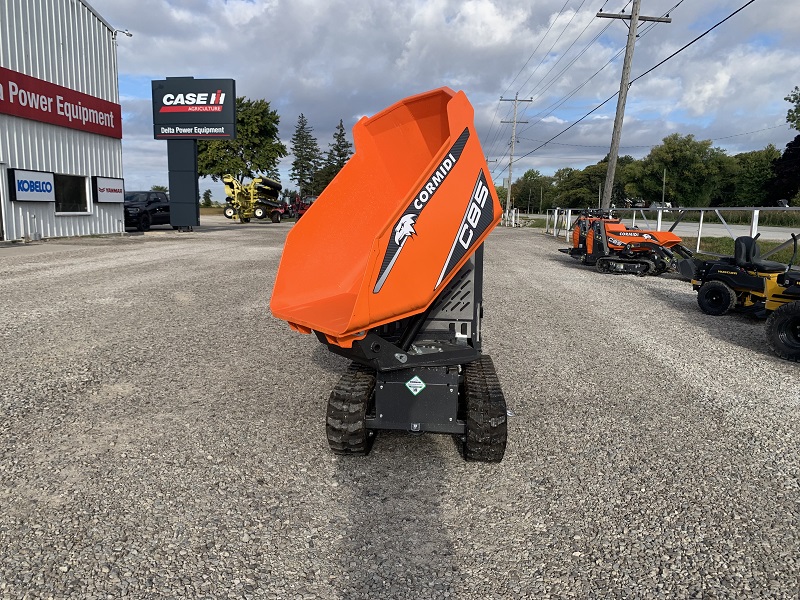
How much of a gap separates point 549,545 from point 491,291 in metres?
8.05

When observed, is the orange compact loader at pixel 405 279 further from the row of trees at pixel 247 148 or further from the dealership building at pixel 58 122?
the row of trees at pixel 247 148

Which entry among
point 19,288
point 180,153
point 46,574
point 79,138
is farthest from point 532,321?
point 180,153

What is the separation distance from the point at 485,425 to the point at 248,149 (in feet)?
187

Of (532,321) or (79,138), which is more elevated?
(79,138)

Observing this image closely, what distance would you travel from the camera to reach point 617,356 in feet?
20.9

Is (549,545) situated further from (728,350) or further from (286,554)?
(728,350)

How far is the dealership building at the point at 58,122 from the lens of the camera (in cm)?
1766

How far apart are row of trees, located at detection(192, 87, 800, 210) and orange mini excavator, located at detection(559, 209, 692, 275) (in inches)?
848

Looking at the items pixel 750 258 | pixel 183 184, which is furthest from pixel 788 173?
pixel 750 258

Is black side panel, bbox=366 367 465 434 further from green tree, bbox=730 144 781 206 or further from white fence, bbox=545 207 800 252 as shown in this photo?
green tree, bbox=730 144 781 206

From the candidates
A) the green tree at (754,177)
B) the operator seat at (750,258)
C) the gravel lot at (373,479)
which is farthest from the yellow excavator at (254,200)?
the green tree at (754,177)

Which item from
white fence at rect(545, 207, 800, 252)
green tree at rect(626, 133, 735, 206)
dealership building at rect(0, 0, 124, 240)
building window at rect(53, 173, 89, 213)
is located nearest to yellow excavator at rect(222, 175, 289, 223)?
dealership building at rect(0, 0, 124, 240)

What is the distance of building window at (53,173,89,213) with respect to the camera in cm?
2006

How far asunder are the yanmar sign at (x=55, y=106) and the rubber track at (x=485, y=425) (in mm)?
19164
